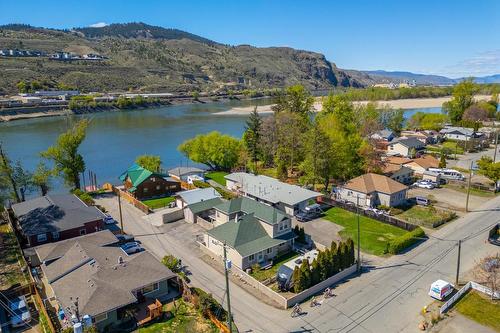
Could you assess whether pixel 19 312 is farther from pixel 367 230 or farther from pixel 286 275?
pixel 367 230

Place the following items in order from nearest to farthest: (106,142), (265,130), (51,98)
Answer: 1. (265,130)
2. (106,142)
3. (51,98)

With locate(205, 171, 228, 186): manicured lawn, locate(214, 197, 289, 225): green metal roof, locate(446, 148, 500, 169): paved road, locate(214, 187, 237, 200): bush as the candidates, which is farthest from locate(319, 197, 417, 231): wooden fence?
locate(446, 148, 500, 169): paved road

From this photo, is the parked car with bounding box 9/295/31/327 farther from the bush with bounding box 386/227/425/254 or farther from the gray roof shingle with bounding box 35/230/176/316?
the bush with bounding box 386/227/425/254

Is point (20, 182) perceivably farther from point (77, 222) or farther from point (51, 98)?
point (51, 98)

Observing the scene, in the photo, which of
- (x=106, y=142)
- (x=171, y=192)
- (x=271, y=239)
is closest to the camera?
(x=271, y=239)

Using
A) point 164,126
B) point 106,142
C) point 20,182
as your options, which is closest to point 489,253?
point 20,182

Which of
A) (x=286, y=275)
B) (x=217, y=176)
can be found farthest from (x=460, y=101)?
(x=286, y=275)

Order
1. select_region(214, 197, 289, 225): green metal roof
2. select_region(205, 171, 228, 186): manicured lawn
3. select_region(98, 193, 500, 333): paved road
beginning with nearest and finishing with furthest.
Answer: select_region(98, 193, 500, 333): paved road < select_region(214, 197, 289, 225): green metal roof < select_region(205, 171, 228, 186): manicured lawn
